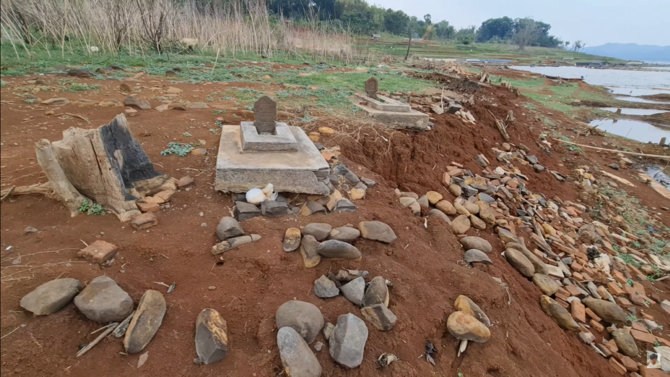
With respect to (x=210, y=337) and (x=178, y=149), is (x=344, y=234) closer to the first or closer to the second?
(x=210, y=337)

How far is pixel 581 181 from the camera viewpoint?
6.90 metres

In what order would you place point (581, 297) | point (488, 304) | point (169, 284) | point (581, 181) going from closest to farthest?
1. point (169, 284)
2. point (488, 304)
3. point (581, 297)
4. point (581, 181)

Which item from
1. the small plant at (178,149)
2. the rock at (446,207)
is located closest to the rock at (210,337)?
the small plant at (178,149)

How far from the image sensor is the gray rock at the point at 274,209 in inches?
112

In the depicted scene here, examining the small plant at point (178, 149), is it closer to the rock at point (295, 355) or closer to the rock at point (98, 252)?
the rock at point (98, 252)

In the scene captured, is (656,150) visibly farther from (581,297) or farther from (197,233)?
(197,233)

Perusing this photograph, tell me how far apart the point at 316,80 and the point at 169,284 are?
7472 mm

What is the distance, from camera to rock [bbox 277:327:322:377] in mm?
1765

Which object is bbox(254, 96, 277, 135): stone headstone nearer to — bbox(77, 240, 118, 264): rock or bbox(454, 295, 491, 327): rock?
bbox(77, 240, 118, 264): rock

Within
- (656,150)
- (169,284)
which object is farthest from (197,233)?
(656,150)

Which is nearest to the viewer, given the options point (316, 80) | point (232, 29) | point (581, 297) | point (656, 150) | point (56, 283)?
point (56, 283)

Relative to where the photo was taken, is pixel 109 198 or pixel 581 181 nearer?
pixel 109 198

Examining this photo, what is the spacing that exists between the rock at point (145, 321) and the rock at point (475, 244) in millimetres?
2777

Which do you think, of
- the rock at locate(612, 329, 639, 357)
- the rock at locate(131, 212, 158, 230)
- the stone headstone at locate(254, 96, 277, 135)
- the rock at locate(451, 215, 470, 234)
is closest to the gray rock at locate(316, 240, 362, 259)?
the rock at locate(131, 212, 158, 230)
